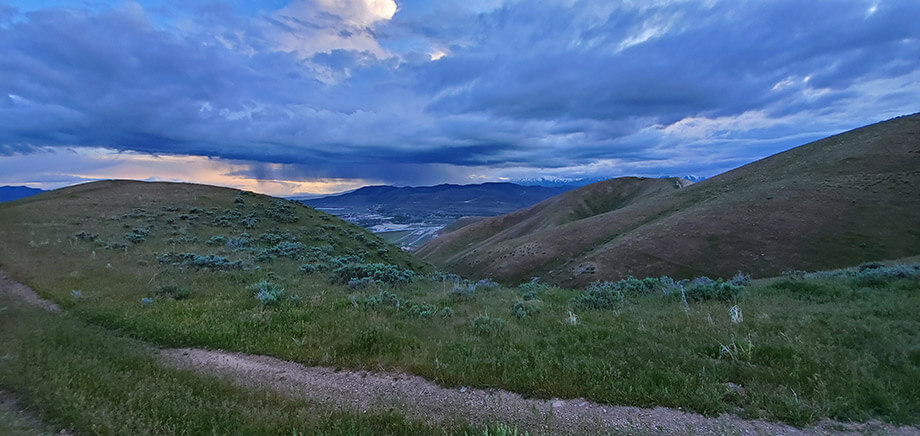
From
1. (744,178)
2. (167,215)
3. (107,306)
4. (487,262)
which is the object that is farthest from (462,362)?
(744,178)

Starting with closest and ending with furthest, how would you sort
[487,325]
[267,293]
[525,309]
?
1. [487,325]
2. [525,309]
3. [267,293]

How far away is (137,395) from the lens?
5.46 meters

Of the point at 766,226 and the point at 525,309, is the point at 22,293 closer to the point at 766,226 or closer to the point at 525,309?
the point at 525,309

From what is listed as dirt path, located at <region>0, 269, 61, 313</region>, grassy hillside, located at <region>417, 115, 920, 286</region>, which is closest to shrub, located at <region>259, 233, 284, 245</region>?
dirt path, located at <region>0, 269, 61, 313</region>

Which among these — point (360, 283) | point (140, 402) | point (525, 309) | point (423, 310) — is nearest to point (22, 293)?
point (360, 283)

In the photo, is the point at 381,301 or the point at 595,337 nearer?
the point at 595,337

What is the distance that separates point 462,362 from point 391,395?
1480 mm

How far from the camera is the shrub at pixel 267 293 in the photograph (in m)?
10.9

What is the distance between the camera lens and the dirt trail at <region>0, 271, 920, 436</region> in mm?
5094

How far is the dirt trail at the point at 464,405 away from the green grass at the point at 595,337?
0.20m

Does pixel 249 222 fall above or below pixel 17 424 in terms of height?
above

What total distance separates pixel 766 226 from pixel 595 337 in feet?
162

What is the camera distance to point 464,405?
5957mm

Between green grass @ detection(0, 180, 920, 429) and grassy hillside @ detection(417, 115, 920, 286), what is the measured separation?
109ft
